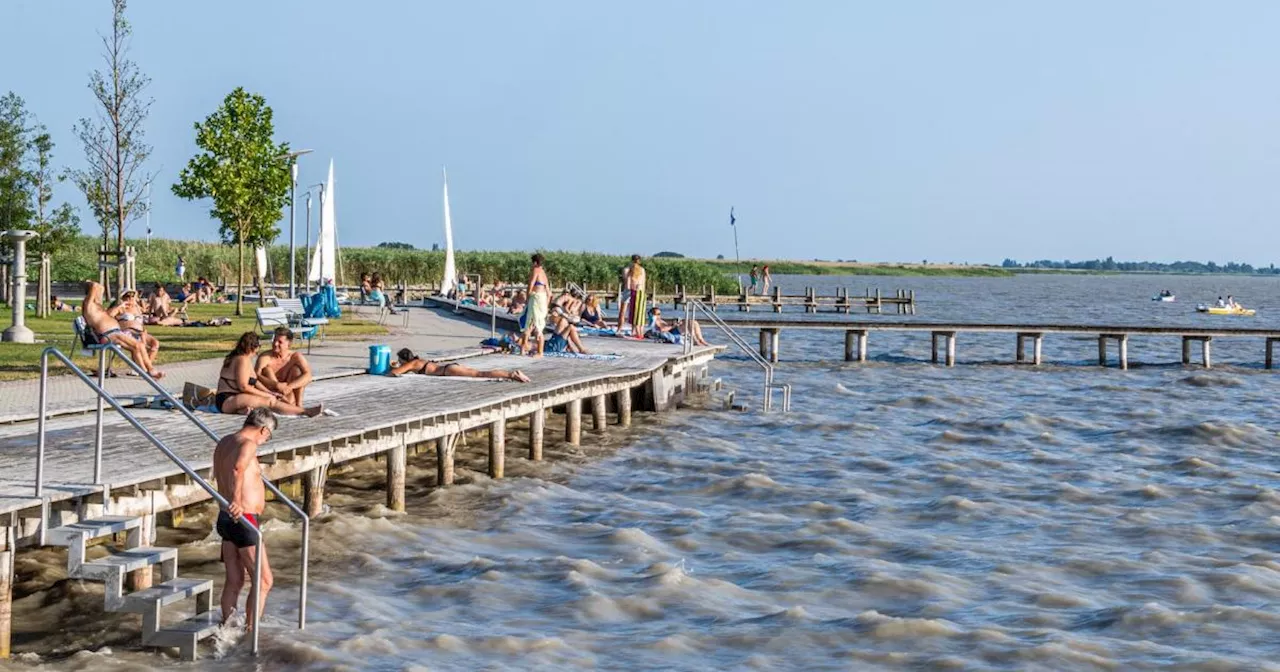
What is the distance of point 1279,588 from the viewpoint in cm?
1342

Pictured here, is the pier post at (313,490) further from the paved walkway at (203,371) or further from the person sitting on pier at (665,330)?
the person sitting on pier at (665,330)

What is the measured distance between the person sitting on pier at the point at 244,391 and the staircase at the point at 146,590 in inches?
170

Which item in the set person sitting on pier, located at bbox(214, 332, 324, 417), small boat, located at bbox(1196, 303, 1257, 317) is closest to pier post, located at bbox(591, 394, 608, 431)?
person sitting on pier, located at bbox(214, 332, 324, 417)

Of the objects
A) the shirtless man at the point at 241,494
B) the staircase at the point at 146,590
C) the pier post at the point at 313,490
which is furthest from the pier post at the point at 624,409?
the shirtless man at the point at 241,494

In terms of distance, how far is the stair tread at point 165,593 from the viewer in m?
9.52

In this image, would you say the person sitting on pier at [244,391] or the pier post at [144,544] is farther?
the person sitting on pier at [244,391]

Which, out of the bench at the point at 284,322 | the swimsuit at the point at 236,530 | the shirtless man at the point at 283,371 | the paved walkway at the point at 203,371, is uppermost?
the bench at the point at 284,322

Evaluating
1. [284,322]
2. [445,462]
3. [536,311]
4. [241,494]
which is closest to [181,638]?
[241,494]

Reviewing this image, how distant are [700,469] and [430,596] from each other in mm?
8118

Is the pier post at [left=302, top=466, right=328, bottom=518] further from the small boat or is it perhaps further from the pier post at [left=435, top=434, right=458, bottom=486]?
the small boat

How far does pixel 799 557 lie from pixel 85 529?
7.32 m

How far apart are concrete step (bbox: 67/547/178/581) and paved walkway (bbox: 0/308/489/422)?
430cm

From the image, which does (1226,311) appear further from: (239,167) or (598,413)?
(598,413)

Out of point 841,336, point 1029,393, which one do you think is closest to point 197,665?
point 1029,393
